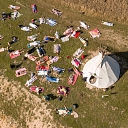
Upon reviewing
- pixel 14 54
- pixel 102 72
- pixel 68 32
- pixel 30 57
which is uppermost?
pixel 68 32

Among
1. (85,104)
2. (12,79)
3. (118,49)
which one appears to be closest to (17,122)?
(12,79)

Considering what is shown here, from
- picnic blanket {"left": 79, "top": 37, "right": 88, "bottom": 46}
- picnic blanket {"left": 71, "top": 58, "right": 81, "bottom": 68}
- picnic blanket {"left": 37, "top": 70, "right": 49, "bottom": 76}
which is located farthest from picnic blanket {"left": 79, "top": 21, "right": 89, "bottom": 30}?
picnic blanket {"left": 37, "top": 70, "right": 49, "bottom": 76}

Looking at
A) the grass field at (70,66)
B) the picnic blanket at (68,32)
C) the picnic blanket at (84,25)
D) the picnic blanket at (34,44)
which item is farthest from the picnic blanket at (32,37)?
the picnic blanket at (84,25)

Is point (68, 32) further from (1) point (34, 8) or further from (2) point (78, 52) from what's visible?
(1) point (34, 8)

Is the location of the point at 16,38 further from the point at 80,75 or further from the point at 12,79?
the point at 80,75

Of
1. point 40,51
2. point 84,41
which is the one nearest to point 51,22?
point 40,51

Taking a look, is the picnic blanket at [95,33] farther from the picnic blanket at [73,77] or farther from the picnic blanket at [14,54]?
the picnic blanket at [14,54]

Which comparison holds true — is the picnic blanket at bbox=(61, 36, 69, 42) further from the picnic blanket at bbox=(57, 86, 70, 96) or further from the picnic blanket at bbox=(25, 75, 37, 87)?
the picnic blanket at bbox=(57, 86, 70, 96)

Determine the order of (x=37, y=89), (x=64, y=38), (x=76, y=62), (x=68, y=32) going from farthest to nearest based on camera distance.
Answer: (x=68, y=32), (x=64, y=38), (x=76, y=62), (x=37, y=89)
